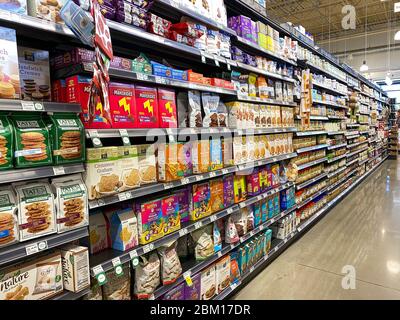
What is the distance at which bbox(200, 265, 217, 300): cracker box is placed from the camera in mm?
2432

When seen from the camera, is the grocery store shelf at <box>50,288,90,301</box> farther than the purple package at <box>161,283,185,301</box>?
No

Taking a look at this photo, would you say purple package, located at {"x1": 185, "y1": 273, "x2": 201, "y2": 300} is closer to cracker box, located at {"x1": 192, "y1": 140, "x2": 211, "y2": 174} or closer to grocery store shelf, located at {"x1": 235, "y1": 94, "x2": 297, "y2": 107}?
cracker box, located at {"x1": 192, "y1": 140, "x2": 211, "y2": 174}

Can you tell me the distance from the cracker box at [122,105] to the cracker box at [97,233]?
0.59m

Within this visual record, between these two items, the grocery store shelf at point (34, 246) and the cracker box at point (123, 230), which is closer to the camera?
the grocery store shelf at point (34, 246)

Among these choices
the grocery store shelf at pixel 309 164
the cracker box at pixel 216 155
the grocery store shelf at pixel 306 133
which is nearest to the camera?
the cracker box at pixel 216 155

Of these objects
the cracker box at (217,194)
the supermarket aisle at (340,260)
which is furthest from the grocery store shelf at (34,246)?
the supermarket aisle at (340,260)

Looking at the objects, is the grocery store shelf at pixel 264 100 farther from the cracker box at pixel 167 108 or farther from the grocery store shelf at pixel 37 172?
the grocery store shelf at pixel 37 172

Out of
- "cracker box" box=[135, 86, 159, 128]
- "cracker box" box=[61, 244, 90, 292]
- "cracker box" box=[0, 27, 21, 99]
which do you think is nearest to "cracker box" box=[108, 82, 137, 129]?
"cracker box" box=[135, 86, 159, 128]

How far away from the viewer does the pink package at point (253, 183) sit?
309 cm

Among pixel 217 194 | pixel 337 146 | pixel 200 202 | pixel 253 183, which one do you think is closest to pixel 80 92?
pixel 200 202

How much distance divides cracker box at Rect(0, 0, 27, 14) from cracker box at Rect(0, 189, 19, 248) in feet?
2.60
